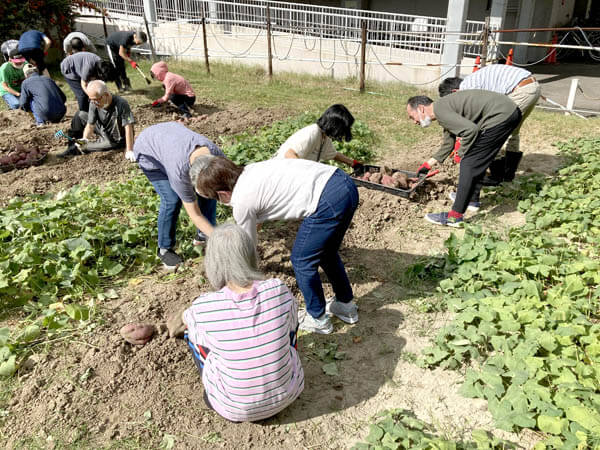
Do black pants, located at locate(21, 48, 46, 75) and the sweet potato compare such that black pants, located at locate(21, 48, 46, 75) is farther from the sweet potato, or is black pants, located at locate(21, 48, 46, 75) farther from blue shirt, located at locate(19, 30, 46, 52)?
the sweet potato

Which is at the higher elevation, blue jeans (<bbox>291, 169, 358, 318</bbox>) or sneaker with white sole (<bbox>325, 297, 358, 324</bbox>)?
blue jeans (<bbox>291, 169, 358, 318</bbox>)

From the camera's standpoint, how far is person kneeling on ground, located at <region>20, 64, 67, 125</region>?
7477 millimetres

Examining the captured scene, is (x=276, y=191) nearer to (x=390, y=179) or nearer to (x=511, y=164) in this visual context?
(x=390, y=179)

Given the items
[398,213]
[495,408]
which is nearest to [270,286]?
[495,408]

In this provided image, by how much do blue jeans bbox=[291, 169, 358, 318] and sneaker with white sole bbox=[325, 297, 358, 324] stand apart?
252 mm

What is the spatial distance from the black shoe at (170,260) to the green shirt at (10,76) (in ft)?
21.8

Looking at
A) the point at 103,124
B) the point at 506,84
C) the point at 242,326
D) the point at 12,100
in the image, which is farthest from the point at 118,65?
the point at 242,326

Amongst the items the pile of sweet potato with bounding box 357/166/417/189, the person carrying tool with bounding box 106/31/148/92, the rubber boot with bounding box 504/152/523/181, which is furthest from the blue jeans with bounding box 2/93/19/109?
the rubber boot with bounding box 504/152/523/181

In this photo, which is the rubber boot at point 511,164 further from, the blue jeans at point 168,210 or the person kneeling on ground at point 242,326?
the person kneeling on ground at point 242,326

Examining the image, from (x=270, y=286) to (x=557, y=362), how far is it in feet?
5.52

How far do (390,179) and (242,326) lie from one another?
132 inches

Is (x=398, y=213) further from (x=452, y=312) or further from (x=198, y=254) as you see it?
(x=198, y=254)

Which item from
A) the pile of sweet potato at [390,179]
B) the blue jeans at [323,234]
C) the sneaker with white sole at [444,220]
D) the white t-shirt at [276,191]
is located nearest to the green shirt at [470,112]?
the sneaker with white sole at [444,220]

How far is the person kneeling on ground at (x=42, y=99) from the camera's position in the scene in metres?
7.48
